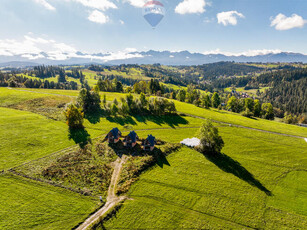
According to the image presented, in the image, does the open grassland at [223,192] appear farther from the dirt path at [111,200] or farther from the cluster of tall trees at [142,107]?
the cluster of tall trees at [142,107]

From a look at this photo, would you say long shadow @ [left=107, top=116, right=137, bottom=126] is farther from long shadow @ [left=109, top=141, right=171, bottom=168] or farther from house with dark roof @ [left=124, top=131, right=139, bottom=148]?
house with dark roof @ [left=124, top=131, right=139, bottom=148]

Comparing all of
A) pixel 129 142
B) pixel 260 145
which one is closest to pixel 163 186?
pixel 129 142

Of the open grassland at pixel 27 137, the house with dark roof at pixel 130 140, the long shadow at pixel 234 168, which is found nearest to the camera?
the long shadow at pixel 234 168

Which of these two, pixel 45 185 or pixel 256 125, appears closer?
pixel 45 185

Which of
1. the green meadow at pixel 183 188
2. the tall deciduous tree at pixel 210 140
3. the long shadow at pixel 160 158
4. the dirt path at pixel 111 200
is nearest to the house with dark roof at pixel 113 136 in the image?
the green meadow at pixel 183 188

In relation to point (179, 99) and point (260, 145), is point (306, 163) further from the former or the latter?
point (179, 99)

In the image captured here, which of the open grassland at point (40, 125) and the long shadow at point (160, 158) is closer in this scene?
the long shadow at point (160, 158)

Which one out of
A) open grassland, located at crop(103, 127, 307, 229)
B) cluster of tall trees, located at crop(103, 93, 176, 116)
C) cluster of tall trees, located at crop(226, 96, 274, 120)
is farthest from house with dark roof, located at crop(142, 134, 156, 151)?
cluster of tall trees, located at crop(226, 96, 274, 120)
